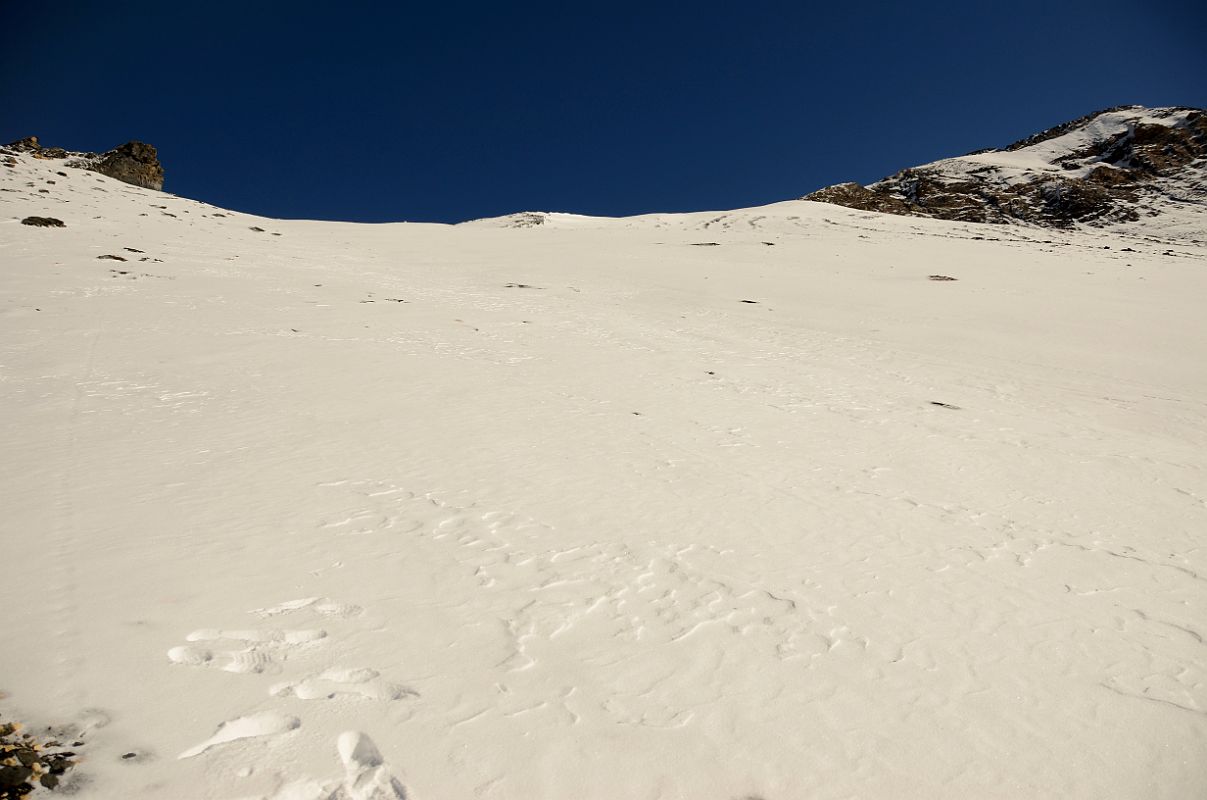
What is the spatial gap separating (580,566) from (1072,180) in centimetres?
6802

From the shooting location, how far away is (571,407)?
6.64 meters

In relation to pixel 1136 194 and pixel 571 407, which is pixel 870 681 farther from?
pixel 1136 194

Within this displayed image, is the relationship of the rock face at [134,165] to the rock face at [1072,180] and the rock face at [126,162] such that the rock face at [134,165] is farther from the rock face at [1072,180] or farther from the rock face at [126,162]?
the rock face at [1072,180]

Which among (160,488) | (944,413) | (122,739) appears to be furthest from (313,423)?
(944,413)

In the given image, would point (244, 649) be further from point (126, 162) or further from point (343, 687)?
point (126, 162)

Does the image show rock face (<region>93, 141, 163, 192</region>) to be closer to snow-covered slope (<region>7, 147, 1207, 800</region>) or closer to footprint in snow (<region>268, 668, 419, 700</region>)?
snow-covered slope (<region>7, 147, 1207, 800</region>)

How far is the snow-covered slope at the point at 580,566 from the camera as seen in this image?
2209mm

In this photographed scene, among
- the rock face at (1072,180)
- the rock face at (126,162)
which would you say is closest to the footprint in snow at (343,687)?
the rock face at (126,162)

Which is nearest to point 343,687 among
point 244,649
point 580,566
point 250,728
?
point 250,728

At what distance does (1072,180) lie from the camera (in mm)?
53562

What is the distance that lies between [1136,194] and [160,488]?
220ft

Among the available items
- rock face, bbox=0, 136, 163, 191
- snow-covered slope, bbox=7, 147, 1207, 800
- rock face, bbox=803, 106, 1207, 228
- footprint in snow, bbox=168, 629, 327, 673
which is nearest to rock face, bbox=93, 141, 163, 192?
rock face, bbox=0, 136, 163, 191

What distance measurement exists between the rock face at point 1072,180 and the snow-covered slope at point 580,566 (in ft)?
167

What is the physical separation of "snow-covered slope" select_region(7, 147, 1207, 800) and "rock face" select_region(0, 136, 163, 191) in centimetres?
2803
